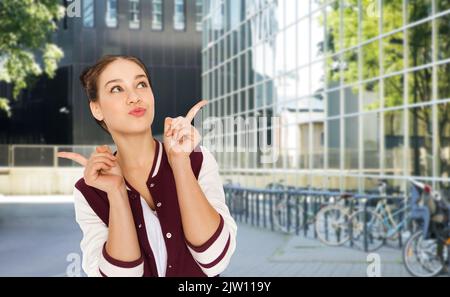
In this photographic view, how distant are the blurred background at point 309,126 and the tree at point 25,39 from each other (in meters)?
0.02

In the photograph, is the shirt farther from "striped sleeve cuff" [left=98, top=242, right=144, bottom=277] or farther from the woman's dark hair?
the woman's dark hair

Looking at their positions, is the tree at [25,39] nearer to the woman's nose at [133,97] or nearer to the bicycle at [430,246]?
the bicycle at [430,246]

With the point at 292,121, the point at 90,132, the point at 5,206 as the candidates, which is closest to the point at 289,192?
the point at 292,121

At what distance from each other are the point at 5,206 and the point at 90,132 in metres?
5.75

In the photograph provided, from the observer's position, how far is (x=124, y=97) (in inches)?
46.1

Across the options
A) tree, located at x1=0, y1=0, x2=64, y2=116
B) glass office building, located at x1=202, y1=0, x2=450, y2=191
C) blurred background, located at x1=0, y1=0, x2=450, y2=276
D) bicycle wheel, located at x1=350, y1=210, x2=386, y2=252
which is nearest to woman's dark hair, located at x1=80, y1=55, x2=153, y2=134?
tree, located at x1=0, y1=0, x2=64, y2=116

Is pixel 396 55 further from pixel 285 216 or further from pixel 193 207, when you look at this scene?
pixel 193 207

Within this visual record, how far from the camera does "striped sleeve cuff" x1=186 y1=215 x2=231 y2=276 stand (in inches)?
45.2

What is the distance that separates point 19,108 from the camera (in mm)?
3898

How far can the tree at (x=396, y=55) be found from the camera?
234 inches

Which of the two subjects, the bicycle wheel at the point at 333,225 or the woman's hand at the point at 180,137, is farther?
the bicycle wheel at the point at 333,225

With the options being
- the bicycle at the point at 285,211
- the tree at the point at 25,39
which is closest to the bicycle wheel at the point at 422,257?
the bicycle at the point at 285,211

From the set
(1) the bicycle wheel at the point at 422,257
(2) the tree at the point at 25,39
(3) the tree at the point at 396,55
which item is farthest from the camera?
(3) the tree at the point at 396,55
